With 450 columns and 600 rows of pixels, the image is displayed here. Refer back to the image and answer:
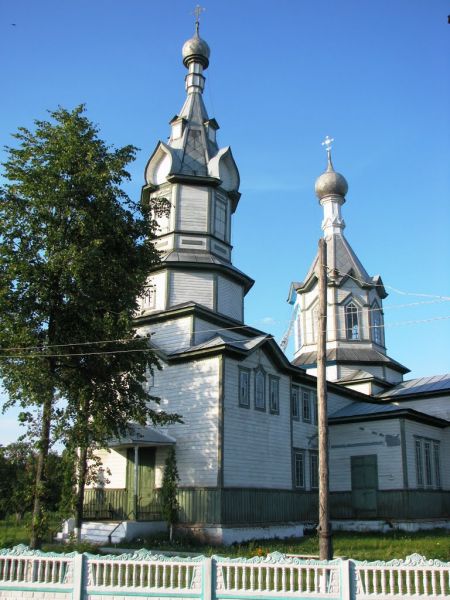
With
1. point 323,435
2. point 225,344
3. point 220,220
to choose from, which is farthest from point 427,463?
point 323,435

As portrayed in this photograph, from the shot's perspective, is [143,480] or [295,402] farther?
[295,402]

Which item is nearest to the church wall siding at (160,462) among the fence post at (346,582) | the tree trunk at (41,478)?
the tree trunk at (41,478)

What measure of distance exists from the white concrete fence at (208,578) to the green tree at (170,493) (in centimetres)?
998

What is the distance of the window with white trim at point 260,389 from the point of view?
71.4 ft

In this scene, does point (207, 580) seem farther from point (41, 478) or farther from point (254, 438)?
point (254, 438)

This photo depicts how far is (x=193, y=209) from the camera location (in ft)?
83.8

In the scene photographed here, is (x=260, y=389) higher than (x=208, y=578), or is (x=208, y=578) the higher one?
(x=260, y=389)

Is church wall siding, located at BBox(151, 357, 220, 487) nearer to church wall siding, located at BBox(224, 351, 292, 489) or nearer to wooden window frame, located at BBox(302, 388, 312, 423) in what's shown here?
church wall siding, located at BBox(224, 351, 292, 489)

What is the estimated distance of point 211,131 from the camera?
92.2ft

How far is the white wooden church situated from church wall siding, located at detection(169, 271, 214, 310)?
0.04 meters

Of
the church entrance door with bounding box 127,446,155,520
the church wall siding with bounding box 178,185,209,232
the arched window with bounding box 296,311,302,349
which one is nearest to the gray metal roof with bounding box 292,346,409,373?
the arched window with bounding box 296,311,302,349

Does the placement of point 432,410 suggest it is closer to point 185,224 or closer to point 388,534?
point 388,534

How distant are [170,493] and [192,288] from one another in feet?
→ 26.5

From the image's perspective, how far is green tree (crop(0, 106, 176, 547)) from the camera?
1585 centimetres
